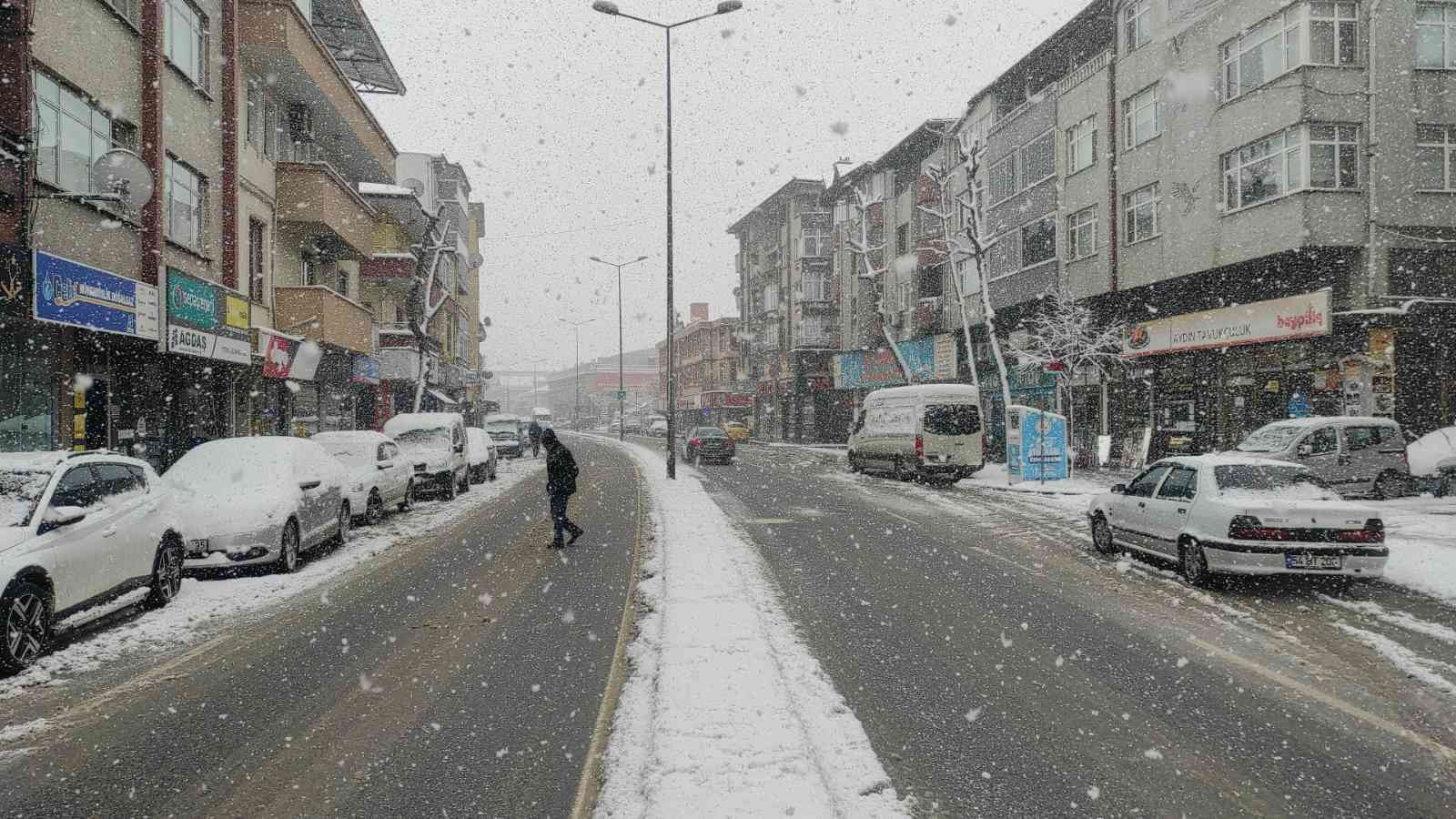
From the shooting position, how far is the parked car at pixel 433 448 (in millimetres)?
20141

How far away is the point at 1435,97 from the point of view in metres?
20.0

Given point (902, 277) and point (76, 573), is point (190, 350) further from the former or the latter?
point (902, 277)

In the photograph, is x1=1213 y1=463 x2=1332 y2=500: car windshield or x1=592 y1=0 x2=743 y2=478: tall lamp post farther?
x1=592 y1=0 x2=743 y2=478: tall lamp post

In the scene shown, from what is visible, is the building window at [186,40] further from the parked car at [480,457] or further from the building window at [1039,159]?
the building window at [1039,159]

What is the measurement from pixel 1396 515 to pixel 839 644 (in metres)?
11.9

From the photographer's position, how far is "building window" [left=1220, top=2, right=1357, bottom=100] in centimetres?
2028

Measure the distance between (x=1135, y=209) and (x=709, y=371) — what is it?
2486 inches

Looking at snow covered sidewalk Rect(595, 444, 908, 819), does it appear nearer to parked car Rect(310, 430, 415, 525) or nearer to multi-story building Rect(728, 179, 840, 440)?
parked car Rect(310, 430, 415, 525)

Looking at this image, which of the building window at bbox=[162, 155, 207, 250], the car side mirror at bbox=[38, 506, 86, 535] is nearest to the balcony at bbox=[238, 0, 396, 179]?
the building window at bbox=[162, 155, 207, 250]

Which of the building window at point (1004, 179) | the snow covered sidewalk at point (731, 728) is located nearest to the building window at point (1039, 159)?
the building window at point (1004, 179)

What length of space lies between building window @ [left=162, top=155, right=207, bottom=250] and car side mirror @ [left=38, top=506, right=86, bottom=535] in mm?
10381

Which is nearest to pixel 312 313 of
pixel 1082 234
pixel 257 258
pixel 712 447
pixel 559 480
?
pixel 257 258

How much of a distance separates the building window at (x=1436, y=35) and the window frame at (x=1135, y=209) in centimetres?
657

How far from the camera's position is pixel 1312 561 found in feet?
28.7
